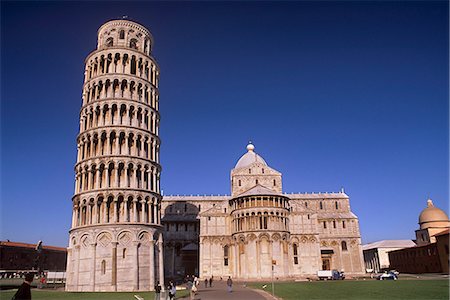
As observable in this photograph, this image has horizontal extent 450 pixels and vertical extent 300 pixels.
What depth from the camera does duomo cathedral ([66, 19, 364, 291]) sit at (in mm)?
39438

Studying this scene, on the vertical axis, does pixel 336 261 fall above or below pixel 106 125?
below

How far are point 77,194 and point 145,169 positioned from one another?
8.29 m

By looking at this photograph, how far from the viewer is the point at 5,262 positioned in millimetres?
72625

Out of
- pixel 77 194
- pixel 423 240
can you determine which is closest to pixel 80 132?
pixel 77 194

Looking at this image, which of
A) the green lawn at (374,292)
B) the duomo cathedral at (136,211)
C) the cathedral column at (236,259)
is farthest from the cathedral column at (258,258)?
the green lawn at (374,292)

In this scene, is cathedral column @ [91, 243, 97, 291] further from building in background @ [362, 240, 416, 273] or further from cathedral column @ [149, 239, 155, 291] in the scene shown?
building in background @ [362, 240, 416, 273]

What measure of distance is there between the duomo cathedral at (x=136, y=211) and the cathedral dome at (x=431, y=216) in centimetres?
2884

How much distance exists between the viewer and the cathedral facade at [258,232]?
5978 cm

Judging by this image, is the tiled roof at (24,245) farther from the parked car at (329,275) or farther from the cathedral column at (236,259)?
the parked car at (329,275)

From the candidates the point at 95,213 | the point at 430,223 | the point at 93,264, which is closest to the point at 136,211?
the point at 95,213

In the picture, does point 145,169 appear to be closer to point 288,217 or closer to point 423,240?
point 288,217

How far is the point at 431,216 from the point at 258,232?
52899 millimetres

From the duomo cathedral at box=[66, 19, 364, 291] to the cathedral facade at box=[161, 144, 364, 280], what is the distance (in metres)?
0.18

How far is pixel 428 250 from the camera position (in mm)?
74438
